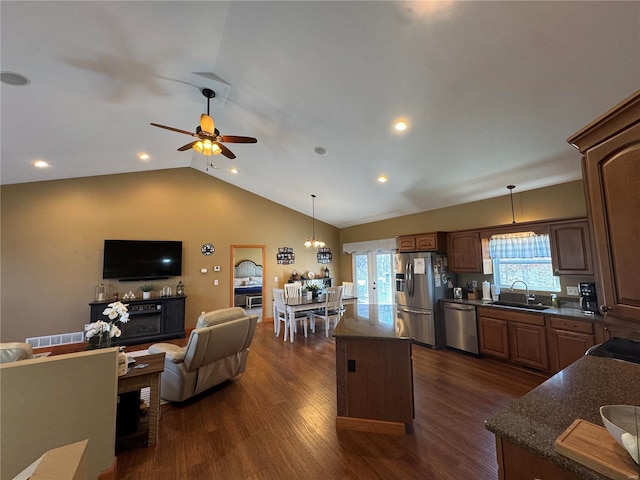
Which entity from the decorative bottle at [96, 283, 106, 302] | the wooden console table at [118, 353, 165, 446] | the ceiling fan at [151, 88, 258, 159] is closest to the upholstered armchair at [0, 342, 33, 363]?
the wooden console table at [118, 353, 165, 446]

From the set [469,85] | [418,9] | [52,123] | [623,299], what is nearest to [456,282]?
[469,85]

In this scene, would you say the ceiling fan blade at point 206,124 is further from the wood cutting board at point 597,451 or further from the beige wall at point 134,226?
the beige wall at point 134,226

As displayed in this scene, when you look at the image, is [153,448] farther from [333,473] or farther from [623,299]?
[623,299]

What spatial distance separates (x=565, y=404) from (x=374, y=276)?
5.67 metres

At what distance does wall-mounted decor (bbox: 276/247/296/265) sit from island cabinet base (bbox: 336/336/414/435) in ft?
15.8

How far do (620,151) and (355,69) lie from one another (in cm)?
211

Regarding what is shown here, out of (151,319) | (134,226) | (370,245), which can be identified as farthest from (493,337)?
(134,226)

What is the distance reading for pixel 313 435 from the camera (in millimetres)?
2281

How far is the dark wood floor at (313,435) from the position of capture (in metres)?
1.91

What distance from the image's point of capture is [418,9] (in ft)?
6.10

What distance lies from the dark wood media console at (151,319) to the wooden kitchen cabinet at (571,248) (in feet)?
21.6

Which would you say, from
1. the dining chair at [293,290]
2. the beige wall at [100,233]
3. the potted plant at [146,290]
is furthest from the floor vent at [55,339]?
the dining chair at [293,290]

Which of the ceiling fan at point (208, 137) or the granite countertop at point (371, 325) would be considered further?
the ceiling fan at point (208, 137)

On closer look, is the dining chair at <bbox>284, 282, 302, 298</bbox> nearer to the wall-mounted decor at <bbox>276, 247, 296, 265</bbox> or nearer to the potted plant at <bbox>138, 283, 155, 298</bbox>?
the wall-mounted decor at <bbox>276, 247, 296, 265</bbox>
